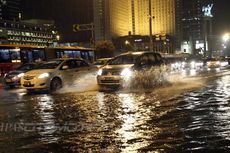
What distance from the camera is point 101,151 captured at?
6.44 metres

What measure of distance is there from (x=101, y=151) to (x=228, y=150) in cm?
200

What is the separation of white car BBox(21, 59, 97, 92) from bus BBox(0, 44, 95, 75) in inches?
506

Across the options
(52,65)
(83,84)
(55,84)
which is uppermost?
(52,65)

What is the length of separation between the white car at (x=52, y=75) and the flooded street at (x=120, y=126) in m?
4.75

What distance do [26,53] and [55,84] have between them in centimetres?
1672

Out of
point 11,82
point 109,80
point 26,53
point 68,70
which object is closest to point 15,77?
point 11,82

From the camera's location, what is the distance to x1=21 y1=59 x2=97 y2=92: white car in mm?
18234

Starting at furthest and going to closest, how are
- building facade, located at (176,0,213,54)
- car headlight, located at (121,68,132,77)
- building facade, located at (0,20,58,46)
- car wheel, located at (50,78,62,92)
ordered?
building facade, located at (176,0,213,54), building facade, located at (0,20,58,46), car wheel, located at (50,78,62,92), car headlight, located at (121,68,132,77)

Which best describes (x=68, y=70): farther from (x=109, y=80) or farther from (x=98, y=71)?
(x=109, y=80)

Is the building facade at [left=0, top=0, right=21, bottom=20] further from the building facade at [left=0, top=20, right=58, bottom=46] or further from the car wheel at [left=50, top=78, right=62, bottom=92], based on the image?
the car wheel at [left=50, top=78, right=62, bottom=92]

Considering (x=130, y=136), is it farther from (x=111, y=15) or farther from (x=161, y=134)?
(x=111, y=15)

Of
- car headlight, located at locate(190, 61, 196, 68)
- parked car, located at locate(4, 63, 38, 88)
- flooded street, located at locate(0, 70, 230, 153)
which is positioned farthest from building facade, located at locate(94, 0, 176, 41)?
flooded street, located at locate(0, 70, 230, 153)

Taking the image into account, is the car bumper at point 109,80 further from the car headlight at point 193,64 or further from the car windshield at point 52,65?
→ the car headlight at point 193,64

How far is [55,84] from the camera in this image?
61.2ft
